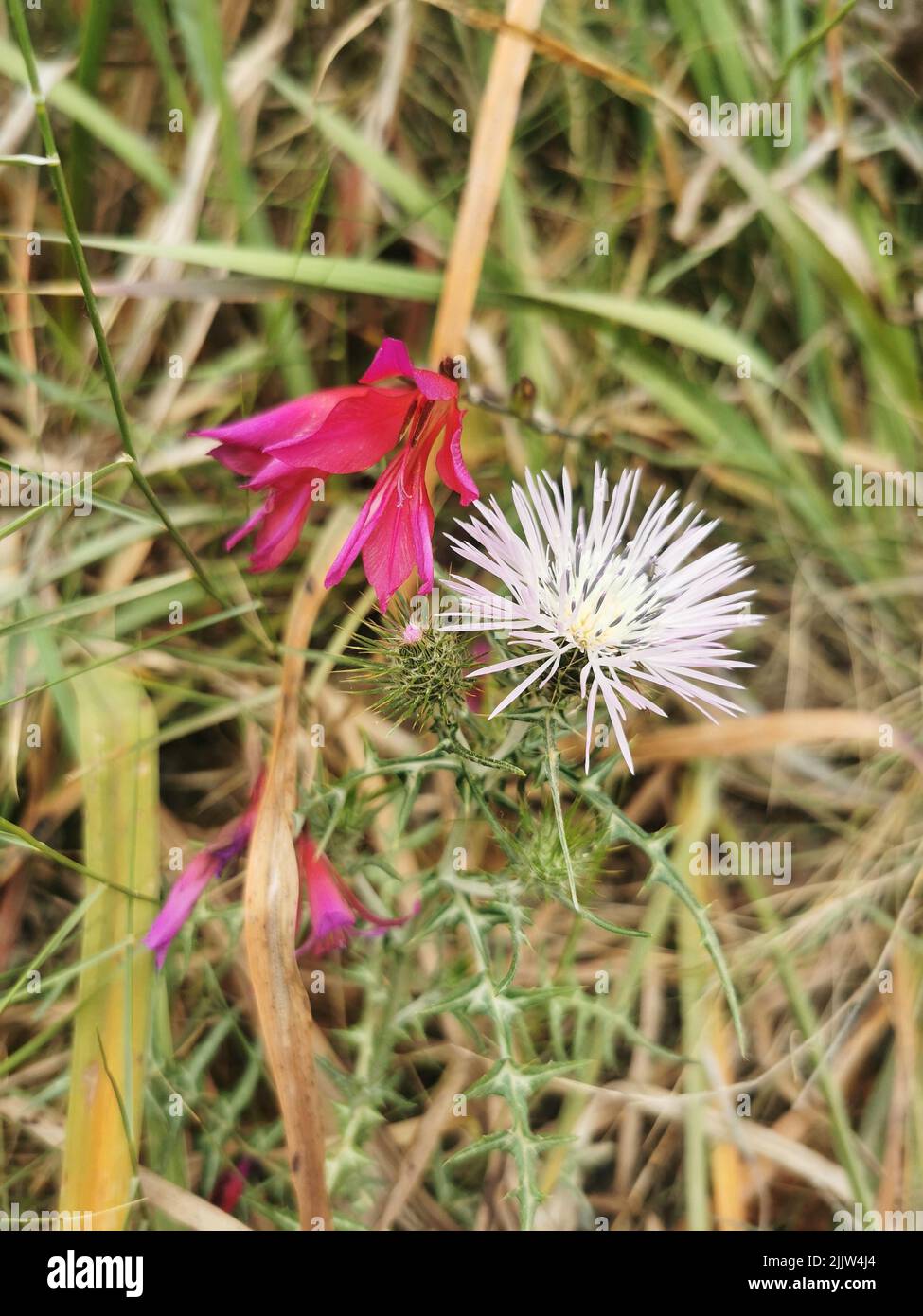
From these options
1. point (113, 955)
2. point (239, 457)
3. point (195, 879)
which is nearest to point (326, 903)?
point (195, 879)

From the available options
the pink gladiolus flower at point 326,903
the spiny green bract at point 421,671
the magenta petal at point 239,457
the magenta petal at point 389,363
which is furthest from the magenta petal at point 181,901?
the magenta petal at point 389,363

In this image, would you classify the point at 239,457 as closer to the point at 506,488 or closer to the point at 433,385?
the point at 433,385

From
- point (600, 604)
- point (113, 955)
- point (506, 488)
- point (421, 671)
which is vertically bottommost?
point (113, 955)

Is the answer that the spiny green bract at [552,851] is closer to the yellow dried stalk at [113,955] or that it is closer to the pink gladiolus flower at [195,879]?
the pink gladiolus flower at [195,879]

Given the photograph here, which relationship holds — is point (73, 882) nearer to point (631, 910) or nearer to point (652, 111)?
point (631, 910)

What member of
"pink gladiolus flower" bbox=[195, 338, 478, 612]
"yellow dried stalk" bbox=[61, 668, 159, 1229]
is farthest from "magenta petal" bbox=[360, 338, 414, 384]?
"yellow dried stalk" bbox=[61, 668, 159, 1229]

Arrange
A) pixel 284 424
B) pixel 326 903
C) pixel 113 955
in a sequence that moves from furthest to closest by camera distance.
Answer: pixel 113 955, pixel 326 903, pixel 284 424
